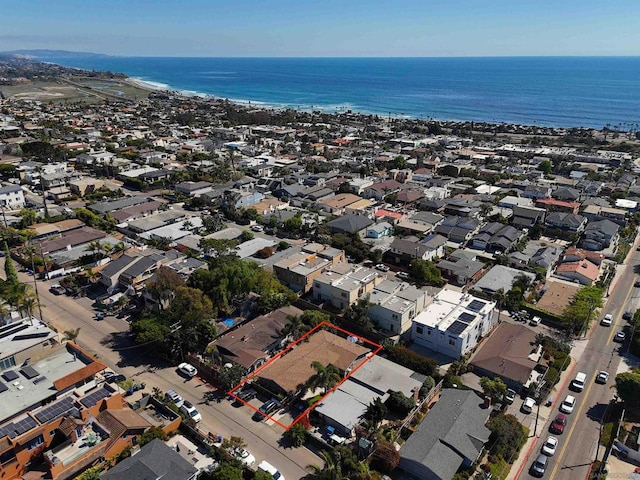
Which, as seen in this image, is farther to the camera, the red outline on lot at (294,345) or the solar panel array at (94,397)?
the red outline on lot at (294,345)

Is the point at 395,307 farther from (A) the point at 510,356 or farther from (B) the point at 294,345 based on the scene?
(A) the point at 510,356

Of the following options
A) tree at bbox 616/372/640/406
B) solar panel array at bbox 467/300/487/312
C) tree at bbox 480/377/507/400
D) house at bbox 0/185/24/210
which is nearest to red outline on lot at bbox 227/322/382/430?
tree at bbox 480/377/507/400

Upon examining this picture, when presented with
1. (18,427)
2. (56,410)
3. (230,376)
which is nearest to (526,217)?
(230,376)

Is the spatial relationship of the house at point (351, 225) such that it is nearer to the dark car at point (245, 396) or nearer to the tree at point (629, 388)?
the dark car at point (245, 396)

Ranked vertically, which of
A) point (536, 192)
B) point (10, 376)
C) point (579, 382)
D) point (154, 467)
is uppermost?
point (536, 192)

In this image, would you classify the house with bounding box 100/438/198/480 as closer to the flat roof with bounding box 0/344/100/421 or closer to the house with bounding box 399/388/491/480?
the flat roof with bounding box 0/344/100/421

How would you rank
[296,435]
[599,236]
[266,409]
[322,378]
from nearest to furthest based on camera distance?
[296,435]
[266,409]
[322,378]
[599,236]

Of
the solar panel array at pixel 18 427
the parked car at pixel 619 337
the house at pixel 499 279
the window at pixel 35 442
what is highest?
the solar panel array at pixel 18 427

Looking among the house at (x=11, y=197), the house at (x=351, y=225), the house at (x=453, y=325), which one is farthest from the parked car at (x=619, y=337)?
the house at (x=11, y=197)

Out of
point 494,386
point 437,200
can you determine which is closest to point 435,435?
point 494,386
